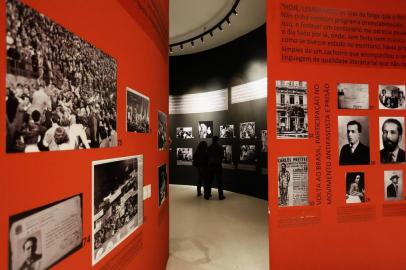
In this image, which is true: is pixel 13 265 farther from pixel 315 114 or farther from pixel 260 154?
pixel 260 154

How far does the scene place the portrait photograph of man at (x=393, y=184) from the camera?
2.65 meters

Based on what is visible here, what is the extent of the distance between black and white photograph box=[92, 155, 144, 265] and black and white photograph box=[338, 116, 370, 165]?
6.63 feet

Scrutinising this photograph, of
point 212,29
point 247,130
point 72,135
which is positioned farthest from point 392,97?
point 212,29

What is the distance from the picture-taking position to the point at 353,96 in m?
2.59

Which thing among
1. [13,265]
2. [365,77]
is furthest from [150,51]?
[365,77]

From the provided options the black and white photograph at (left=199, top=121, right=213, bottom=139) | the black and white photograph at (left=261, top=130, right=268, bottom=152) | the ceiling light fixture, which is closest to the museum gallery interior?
the black and white photograph at (left=261, top=130, right=268, bottom=152)

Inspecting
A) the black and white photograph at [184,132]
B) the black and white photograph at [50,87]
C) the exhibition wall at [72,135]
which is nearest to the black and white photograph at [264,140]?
the black and white photograph at [184,132]

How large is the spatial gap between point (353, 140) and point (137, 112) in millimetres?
2192

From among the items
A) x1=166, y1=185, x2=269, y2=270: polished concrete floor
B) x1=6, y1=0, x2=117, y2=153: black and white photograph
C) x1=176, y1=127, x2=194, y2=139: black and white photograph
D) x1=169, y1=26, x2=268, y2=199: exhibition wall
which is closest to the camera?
x1=6, y1=0, x2=117, y2=153: black and white photograph

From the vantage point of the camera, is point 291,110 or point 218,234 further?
point 218,234

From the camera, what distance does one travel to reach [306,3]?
250 centimetres

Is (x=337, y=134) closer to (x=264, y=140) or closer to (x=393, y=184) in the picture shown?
(x=393, y=184)

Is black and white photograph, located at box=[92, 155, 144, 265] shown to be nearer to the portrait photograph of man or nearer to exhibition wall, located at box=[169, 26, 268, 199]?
the portrait photograph of man

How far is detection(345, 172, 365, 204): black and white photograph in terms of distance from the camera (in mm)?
2576
